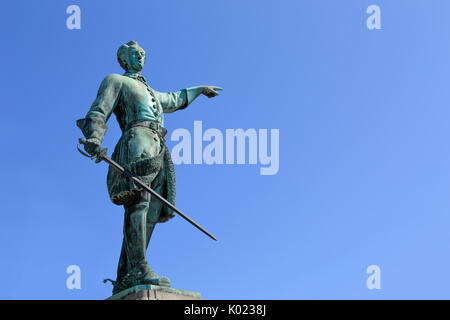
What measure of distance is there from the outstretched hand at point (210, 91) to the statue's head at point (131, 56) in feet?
4.10

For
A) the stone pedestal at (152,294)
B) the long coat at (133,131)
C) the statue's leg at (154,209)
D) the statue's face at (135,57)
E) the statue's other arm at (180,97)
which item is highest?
the statue's face at (135,57)

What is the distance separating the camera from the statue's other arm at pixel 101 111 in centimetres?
1262

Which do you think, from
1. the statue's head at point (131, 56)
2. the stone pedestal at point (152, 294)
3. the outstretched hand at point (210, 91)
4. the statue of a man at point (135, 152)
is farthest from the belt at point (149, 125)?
the stone pedestal at point (152, 294)

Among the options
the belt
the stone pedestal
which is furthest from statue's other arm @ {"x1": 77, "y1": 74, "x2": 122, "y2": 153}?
the stone pedestal

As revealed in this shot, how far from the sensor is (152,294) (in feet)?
38.9

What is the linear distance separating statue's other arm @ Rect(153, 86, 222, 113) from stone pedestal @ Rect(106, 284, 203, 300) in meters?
3.32

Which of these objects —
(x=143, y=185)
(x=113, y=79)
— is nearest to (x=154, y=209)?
(x=143, y=185)

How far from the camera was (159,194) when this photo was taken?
1326 centimetres

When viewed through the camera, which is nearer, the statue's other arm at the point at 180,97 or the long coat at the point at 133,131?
the long coat at the point at 133,131

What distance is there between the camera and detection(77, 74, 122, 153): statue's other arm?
12625mm

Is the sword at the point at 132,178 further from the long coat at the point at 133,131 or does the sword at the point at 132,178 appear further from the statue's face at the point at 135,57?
the statue's face at the point at 135,57
